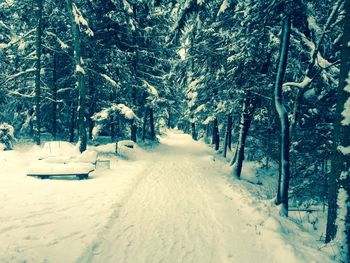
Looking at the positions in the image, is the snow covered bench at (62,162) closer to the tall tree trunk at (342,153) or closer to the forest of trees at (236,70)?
the forest of trees at (236,70)

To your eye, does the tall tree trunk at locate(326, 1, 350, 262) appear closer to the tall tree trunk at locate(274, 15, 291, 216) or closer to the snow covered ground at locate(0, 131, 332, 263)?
the snow covered ground at locate(0, 131, 332, 263)

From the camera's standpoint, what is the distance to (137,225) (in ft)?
24.1

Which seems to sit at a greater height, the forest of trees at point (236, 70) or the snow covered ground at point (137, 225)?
the forest of trees at point (236, 70)

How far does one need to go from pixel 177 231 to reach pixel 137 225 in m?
1.05

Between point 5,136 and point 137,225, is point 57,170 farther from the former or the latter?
point 5,136

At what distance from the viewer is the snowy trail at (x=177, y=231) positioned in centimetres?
580

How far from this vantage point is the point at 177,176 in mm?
14156

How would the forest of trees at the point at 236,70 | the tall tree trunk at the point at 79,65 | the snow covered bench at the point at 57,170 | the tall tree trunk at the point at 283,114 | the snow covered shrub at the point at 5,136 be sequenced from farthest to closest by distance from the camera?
the snow covered shrub at the point at 5,136 < the tall tree trunk at the point at 79,65 < the snow covered bench at the point at 57,170 < the tall tree trunk at the point at 283,114 < the forest of trees at the point at 236,70

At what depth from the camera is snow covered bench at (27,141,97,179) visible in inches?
457

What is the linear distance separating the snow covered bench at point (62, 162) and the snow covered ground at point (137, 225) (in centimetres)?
39

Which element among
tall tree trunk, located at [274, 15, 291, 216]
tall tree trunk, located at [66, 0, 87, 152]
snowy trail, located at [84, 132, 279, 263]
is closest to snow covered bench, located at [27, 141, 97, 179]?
tall tree trunk, located at [66, 0, 87, 152]

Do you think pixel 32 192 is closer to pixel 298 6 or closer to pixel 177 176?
pixel 177 176

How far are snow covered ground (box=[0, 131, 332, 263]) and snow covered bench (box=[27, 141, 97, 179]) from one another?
0.39m

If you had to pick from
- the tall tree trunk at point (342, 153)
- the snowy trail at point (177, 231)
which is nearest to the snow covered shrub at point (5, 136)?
the snowy trail at point (177, 231)
